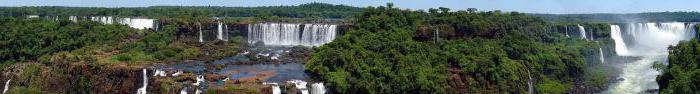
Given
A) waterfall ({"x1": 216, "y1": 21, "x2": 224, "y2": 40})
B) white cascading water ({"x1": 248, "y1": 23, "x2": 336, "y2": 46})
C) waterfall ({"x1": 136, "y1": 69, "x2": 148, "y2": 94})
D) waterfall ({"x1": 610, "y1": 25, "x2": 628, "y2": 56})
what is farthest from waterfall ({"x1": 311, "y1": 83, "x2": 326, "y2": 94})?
waterfall ({"x1": 610, "y1": 25, "x2": 628, "y2": 56})

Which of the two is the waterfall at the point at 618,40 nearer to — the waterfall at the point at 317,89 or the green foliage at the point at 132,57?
Answer: the green foliage at the point at 132,57

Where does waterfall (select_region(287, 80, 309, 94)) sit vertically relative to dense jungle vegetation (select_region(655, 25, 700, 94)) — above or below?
below

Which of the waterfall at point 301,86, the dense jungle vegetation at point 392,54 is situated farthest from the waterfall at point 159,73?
the waterfall at point 301,86

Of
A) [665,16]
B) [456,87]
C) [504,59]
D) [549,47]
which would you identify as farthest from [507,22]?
[665,16]

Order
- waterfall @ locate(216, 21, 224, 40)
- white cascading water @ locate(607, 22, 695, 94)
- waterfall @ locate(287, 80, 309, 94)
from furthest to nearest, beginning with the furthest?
1. white cascading water @ locate(607, 22, 695, 94)
2. waterfall @ locate(216, 21, 224, 40)
3. waterfall @ locate(287, 80, 309, 94)

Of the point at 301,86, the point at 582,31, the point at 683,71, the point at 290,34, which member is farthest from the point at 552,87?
the point at 582,31

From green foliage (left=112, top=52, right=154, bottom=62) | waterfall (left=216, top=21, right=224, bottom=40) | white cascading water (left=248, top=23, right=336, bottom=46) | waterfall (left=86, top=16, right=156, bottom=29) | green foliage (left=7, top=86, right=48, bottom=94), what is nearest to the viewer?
green foliage (left=7, top=86, right=48, bottom=94)

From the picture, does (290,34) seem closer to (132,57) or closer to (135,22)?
(132,57)

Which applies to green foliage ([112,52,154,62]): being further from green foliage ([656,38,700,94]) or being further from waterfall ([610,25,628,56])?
waterfall ([610,25,628,56])
